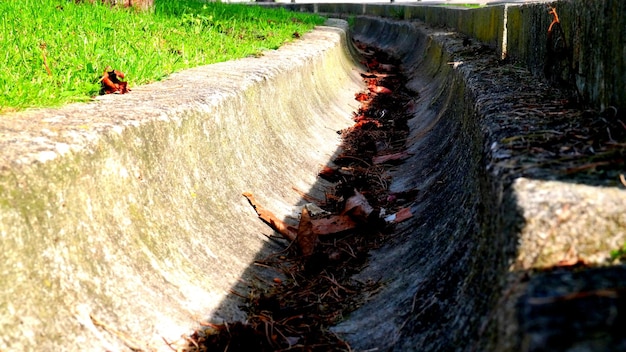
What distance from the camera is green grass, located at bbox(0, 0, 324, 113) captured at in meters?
3.58

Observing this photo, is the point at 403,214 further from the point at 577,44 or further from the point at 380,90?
the point at 380,90

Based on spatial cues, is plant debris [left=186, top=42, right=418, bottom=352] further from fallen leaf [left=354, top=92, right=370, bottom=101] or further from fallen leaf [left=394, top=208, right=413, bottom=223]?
fallen leaf [left=354, top=92, right=370, bottom=101]

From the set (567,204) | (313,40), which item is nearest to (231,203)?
(567,204)

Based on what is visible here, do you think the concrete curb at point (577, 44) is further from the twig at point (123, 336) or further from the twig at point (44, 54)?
the twig at point (44, 54)

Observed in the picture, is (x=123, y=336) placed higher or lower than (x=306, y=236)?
higher

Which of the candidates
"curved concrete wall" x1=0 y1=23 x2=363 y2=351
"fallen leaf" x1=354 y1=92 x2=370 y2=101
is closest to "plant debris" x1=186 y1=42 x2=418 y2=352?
"curved concrete wall" x1=0 y1=23 x2=363 y2=351

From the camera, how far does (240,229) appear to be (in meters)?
3.67

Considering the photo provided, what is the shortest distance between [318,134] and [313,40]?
2865 millimetres

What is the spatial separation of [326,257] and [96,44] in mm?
2285

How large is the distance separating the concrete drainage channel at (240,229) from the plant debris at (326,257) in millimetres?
80

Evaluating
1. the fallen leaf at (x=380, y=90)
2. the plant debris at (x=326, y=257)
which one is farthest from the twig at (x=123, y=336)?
the fallen leaf at (x=380, y=90)

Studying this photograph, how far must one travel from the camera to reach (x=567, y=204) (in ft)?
6.29

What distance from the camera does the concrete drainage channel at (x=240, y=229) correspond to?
1.82m

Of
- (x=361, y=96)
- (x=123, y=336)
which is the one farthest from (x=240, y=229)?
(x=361, y=96)
